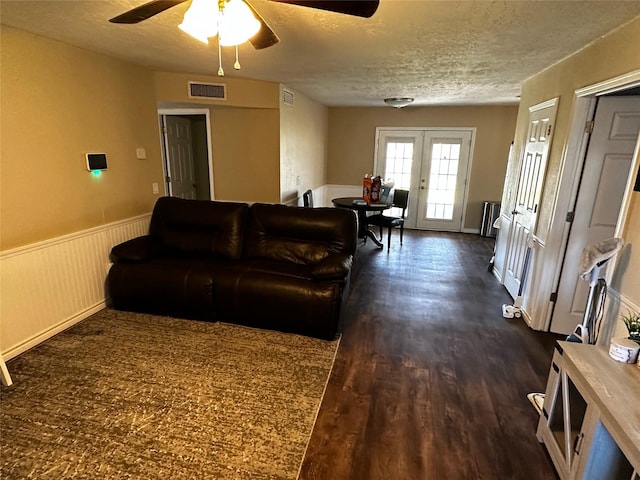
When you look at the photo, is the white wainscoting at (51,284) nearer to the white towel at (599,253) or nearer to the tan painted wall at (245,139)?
the tan painted wall at (245,139)

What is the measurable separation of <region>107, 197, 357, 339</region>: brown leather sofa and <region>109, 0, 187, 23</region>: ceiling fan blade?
1.91 meters

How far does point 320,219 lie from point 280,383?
5.24 feet

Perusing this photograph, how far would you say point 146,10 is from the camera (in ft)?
5.33

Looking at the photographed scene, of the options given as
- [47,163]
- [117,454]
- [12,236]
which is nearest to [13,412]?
[117,454]

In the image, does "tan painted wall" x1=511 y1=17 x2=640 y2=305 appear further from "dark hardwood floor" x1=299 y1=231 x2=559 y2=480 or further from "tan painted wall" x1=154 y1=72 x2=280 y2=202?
"tan painted wall" x1=154 y1=72 x2=280 y2=202

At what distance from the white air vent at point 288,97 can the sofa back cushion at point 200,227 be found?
71.1 inches

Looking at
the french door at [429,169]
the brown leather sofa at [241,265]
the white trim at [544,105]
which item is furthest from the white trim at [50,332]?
the french door at [429,169]

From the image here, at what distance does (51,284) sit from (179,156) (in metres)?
2.99

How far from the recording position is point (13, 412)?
2002 millimetres

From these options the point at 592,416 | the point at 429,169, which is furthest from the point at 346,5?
the point at 429,169

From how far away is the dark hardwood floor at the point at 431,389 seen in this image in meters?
1.76

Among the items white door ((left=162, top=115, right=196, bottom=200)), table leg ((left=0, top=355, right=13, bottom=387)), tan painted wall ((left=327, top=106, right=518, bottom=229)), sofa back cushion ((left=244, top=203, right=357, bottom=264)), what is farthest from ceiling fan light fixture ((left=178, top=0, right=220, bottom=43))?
tan painted wall ((left=327, top=106, right=518, bottom=229))

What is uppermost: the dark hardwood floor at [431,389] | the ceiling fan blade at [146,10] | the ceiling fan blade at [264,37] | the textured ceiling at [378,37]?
the textured ceiling at [378,37]

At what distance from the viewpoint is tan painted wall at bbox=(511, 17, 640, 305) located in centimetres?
196
